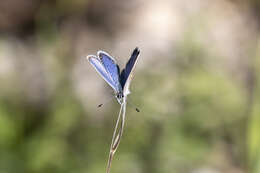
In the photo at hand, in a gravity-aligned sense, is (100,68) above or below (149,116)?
above

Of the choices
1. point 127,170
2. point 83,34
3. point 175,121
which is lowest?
point 127,170

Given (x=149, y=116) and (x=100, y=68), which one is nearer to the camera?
(x=100, y=68)

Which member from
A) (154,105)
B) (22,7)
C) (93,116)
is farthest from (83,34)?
(154,105)

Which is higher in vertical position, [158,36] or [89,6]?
[89,6]

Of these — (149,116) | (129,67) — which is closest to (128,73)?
(129,67)

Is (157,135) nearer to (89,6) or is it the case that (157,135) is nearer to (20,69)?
(20,69)

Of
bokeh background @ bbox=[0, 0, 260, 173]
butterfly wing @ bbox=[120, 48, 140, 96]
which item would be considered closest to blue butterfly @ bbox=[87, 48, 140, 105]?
butterfly wing @ bbox=[120, 48, 140, 96]

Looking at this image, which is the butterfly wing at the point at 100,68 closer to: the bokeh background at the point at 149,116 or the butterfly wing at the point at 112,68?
the butterfly wing at the point at 112,68

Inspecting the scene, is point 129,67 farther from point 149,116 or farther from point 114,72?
point 149,116
